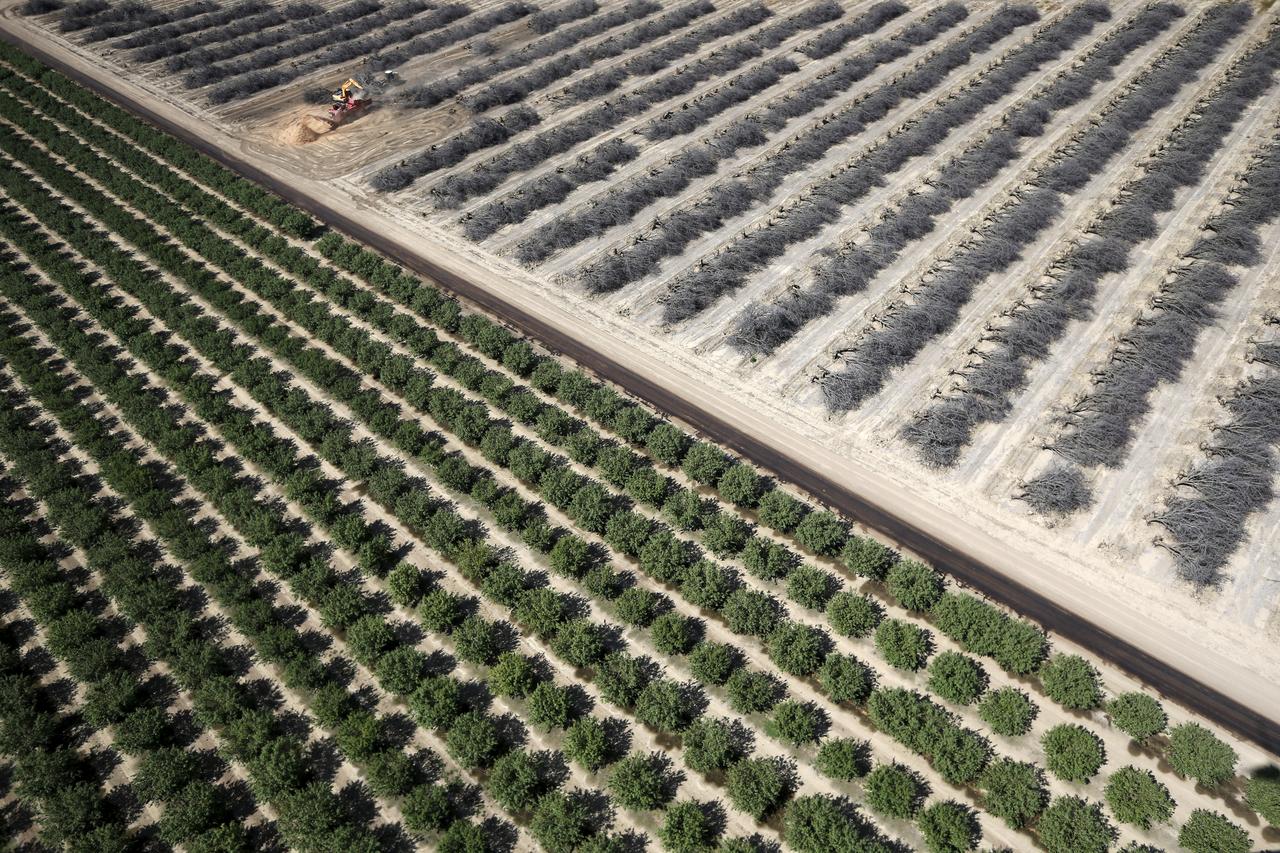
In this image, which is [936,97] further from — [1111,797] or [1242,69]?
[1111,797]

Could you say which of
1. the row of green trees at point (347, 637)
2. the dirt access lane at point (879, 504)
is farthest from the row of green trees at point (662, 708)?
the dirt access lane at point (879, 504)

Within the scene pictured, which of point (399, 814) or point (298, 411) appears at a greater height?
point (298, 411)

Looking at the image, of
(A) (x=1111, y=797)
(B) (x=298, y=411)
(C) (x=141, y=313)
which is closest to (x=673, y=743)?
(A) (x=1111, y=797)

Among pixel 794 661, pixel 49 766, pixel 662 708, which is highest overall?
pixel 49 766

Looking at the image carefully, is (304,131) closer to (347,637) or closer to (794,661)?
(347,637)

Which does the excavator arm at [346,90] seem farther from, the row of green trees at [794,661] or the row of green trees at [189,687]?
the row of green trees at [794,661]

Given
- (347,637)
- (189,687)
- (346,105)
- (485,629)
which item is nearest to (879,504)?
(485,629)
